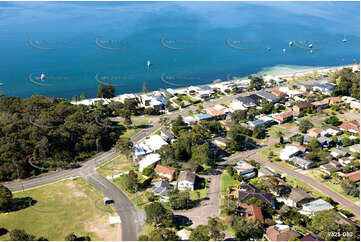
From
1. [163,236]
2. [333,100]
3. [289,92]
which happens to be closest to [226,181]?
[163,236]

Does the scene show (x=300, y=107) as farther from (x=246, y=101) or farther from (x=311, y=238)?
(x=311, y=238)

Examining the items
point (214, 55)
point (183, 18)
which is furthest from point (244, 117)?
point (183, 18)

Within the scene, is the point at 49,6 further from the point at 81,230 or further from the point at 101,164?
the point at 81,230

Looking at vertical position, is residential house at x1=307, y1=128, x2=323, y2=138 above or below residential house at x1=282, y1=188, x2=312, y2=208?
above

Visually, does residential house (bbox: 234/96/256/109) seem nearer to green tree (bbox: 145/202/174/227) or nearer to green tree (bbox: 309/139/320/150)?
green tree (bbox: 309/139/320/150)

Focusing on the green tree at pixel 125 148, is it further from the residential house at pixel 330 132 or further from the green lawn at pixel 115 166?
the residential house at pixel 330 132

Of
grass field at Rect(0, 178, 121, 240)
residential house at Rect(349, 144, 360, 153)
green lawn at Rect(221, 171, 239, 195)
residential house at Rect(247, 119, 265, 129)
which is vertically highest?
residential house at Rect(247, 119, 265, 129)

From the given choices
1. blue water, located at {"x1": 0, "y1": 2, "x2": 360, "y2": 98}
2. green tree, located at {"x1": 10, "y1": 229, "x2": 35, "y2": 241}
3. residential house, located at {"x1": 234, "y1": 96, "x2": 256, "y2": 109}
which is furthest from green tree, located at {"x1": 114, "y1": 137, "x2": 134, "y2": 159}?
blue water, located at {"x1": 0, "y1": 2, "x2": 360, "y2": 98}
